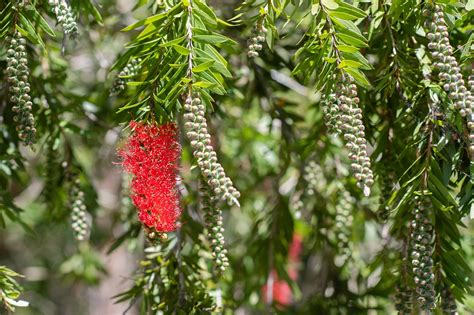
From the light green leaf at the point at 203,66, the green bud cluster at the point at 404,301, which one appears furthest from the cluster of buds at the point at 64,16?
the green bud cluster at the point at 404,301

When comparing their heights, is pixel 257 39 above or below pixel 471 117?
above

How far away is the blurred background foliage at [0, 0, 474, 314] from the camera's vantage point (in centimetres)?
204

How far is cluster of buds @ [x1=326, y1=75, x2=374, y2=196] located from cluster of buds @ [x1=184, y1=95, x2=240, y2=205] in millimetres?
296

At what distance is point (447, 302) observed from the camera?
2.18m

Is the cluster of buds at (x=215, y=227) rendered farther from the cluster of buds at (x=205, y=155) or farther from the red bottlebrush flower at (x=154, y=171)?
the cluster of buds at (x=205, y=155)

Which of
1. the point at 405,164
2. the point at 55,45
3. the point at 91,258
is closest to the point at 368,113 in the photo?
the point at 405,164

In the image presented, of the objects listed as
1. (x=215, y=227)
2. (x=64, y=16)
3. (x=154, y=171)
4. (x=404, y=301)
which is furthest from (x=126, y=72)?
(x=404, y=301)

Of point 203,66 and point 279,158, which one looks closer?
point 203,66

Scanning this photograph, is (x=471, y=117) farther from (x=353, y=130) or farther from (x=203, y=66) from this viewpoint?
(x=203, y=66)

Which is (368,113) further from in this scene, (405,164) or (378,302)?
(378,302)

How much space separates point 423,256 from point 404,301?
0.34 meters

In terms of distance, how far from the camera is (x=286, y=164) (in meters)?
3.07

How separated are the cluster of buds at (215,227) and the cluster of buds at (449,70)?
71 cm

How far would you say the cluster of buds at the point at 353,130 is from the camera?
175 cm
